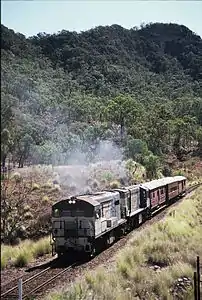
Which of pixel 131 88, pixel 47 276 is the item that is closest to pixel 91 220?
pixel 47 276

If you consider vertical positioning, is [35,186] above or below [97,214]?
above

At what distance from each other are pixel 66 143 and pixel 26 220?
836cm

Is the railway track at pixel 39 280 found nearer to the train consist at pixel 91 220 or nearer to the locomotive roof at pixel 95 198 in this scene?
the train consist at pixel 91 220

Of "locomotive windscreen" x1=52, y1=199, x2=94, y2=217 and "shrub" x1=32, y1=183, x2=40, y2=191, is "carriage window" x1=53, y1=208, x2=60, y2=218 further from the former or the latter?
"shrub" x1=32, y1=183, x2=40, y2=191

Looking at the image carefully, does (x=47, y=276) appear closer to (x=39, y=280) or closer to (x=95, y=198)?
(x=39, y=280)

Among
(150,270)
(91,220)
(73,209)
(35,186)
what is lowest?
(150,270)

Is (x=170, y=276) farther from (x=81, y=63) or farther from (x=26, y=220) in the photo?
(x=81, y=63)

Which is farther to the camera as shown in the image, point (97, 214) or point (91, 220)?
point (97, 214)

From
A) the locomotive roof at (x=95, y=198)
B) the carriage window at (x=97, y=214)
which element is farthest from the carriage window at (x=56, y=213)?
the carriage window at (x=97, y=214)

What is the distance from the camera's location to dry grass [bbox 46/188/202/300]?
26.3 feet

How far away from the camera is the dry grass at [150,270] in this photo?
8.00 metres

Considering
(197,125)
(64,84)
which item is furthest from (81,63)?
(197,125)

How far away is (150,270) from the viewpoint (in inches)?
391

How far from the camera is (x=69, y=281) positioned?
926 centimetres
